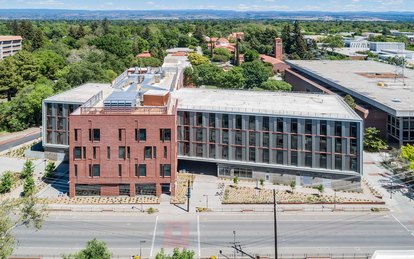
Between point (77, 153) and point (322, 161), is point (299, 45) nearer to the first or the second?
point (322, 161)

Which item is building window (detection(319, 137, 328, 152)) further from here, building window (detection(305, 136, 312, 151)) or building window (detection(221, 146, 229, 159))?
building window (detection(221, 146, 229, 159))

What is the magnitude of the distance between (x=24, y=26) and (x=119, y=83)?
132976mm

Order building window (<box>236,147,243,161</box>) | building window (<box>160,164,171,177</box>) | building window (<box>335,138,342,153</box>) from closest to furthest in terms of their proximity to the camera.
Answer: building window (<box>160,164,171,177</box>), building window (<box>335,138,342,153</box>), building window (<box>236,147,243,161</box>)

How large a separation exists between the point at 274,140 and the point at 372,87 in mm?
41559

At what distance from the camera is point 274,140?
208 feet

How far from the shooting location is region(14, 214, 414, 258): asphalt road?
4512cm

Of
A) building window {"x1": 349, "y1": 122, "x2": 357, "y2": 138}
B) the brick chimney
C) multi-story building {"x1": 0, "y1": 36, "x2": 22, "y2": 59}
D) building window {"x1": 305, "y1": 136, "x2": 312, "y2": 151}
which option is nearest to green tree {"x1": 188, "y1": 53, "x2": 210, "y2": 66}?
the brick chimney

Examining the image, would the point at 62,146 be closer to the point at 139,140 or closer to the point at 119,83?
the point at 119,83

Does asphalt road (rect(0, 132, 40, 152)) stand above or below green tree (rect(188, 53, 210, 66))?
below

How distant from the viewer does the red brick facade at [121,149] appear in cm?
5769

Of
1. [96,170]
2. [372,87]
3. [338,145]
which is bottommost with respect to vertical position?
[96,170]

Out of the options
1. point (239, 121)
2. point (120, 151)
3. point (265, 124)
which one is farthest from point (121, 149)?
point (265, 124)

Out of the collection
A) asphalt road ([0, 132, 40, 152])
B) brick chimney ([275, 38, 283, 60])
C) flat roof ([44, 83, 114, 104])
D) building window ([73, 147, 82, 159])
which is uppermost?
brick chimney ([275, 38, 283, 60])

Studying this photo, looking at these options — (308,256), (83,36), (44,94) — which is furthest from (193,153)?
(83,36)
